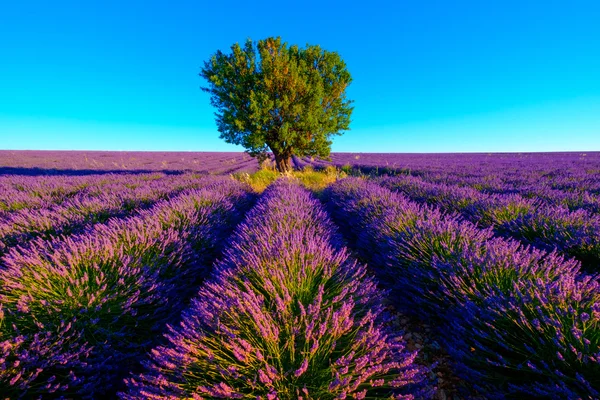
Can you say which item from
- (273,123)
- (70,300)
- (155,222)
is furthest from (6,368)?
(273,123)

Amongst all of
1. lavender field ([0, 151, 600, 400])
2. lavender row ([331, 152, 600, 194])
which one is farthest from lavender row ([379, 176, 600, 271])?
lavender row ([331, 152, 600, 194])

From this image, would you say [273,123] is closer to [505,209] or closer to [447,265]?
[505,209]

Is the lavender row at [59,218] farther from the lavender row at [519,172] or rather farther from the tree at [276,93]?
the lavender row at [519,172]

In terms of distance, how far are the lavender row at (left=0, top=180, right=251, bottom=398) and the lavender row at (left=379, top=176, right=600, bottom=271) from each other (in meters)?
3.41

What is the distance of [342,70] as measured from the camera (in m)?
10.9

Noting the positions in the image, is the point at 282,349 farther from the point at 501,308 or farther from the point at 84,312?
the point at 84,312

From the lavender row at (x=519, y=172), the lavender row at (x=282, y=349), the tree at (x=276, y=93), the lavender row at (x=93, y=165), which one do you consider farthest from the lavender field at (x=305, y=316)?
the lavender row at (x=93, y=165)

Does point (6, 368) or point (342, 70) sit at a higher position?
point (342, 70)

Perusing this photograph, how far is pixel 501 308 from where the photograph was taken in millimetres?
1400

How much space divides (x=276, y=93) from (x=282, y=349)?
9897mm

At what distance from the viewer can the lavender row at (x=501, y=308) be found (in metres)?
→ 1.13

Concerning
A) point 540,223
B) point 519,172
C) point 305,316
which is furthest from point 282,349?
point 519,172

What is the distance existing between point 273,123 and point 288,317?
31.2ft

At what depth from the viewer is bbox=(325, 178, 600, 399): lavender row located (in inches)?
44.4
